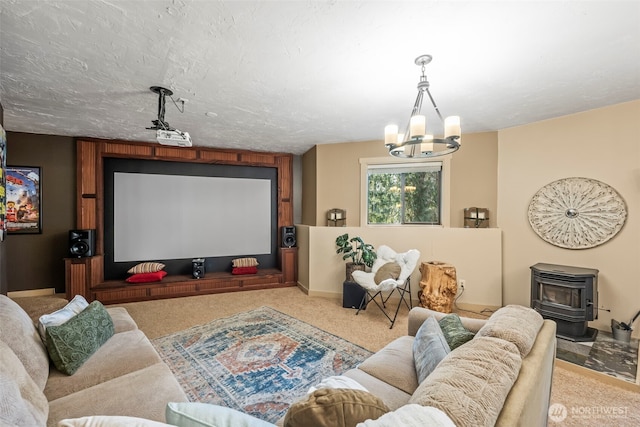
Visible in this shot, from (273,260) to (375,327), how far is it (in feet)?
8.55

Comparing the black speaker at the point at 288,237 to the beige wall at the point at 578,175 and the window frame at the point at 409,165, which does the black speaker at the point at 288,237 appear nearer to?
the window frame at the point at 409,165

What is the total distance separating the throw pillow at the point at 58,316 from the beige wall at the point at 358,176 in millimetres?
3137

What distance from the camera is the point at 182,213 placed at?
4562 millimetres

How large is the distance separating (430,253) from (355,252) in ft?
3.44

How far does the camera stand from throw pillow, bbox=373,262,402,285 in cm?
379

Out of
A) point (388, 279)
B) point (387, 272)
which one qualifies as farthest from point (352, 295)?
point (388, 279)

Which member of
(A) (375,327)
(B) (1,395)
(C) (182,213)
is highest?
(C) (182,213)

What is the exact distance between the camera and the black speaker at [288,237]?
4871 millimetres

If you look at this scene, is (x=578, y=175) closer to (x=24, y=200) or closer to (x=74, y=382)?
(x=74, y=382)

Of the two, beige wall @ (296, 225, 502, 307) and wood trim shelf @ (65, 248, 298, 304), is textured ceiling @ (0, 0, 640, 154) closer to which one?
beige wall @ (296, 225, 502, 307)

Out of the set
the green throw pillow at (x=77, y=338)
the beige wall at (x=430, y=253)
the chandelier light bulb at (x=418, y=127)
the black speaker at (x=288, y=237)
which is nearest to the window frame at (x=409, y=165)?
the beige wall at (x=430, y=253)

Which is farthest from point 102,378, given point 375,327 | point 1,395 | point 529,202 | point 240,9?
point 529,202

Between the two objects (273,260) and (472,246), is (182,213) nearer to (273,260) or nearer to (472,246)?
(273,260)
